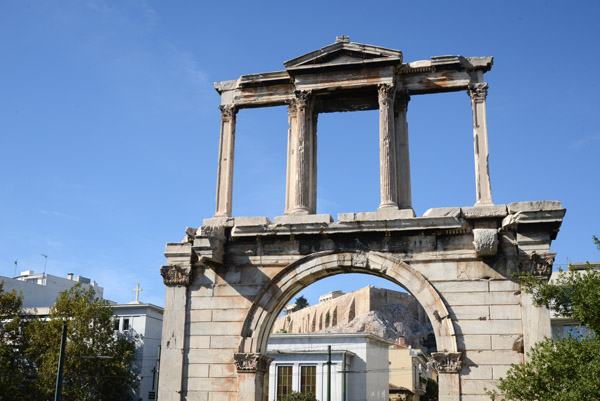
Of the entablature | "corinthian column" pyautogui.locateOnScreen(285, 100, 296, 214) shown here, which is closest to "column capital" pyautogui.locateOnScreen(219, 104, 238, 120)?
the entablature

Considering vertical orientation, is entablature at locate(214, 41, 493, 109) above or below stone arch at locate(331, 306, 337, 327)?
below

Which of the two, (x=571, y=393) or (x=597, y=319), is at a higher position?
(x=597, y=319)

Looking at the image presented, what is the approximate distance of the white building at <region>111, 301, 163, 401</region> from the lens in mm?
36844

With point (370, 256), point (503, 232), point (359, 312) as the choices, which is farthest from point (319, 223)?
point (359, 312)

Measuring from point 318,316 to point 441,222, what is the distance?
87.0 meters

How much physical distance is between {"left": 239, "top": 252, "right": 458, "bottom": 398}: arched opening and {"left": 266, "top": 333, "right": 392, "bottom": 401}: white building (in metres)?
22.7

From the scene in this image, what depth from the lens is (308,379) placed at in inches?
1535

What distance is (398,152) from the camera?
17.0 m

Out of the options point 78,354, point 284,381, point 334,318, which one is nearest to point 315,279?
point 78,354

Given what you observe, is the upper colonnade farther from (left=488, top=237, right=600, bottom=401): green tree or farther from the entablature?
(left=488, top=237, right=600, bottom=401): green tree

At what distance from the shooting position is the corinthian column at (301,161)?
16.6m

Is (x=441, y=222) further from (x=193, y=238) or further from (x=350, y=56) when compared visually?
(x=193, y=238)

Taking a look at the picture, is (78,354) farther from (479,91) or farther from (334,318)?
(334,318)

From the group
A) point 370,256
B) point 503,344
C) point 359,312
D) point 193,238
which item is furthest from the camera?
point 359,312
